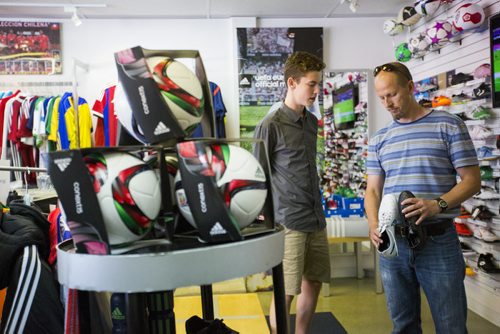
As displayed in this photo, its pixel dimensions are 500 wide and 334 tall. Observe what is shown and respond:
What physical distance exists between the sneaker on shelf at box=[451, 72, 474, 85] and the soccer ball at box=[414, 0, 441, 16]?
66 centimetres

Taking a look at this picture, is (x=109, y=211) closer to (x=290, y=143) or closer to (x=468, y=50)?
(x=290, y=143)

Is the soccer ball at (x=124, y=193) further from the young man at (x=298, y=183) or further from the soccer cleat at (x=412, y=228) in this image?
the young man at (x=298, y=183)

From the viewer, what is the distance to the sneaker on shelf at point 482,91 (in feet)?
11.3

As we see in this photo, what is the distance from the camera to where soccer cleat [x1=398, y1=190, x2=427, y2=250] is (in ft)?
6.36

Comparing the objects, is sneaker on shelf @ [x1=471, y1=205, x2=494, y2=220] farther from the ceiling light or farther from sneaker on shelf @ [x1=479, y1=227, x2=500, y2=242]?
the ceiling light

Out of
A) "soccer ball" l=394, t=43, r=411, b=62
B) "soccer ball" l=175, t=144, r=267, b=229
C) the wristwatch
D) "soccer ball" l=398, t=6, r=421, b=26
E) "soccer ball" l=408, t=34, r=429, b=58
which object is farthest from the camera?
"soccer ball" l=394, t=43, r=411, b=62

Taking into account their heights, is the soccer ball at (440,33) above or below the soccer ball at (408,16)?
below

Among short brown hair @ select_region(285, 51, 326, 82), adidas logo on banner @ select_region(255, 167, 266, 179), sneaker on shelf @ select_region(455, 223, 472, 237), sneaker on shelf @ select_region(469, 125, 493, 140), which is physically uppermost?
short brown hair @ select_region(285, 51, 326, 82)

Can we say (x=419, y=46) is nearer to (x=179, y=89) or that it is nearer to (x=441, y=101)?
(x=441, y=101)

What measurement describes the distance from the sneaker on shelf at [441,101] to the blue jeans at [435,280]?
2140mm

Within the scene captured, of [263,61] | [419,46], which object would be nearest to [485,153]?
[419,46]

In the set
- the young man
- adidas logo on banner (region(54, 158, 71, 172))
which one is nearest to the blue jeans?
the young man

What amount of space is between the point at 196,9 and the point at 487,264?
3.55 meters

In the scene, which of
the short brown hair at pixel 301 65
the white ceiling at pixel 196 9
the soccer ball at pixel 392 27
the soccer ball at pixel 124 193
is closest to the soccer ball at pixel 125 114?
the soccer ball at pixel 124 193
